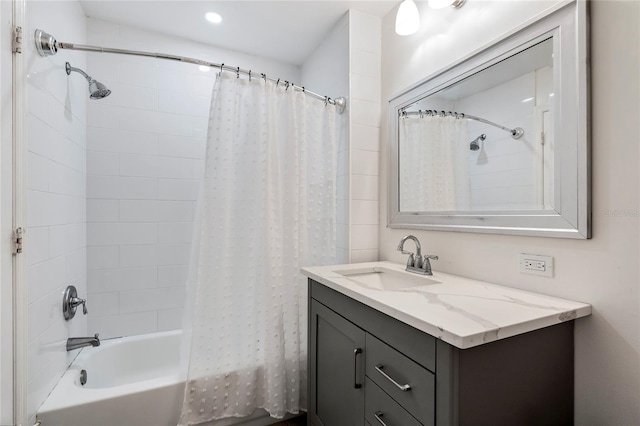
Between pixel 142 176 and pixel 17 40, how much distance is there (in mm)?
1119

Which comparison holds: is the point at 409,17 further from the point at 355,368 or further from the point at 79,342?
the point at 79,342

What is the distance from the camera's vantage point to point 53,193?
1440 millimetres

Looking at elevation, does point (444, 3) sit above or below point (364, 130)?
above

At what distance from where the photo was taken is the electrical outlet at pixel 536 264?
3.42 feet

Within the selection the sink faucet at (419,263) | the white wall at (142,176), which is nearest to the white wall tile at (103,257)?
the white wall at (142,176)

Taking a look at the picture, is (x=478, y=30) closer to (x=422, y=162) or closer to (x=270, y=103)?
(x=422, y=162)

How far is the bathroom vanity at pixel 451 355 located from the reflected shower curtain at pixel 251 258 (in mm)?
445

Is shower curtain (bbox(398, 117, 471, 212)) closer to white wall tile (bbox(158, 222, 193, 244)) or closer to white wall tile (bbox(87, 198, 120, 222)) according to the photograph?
white wall tile (bbox(158, 222, 193, 244))

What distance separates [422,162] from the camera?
1.62 m

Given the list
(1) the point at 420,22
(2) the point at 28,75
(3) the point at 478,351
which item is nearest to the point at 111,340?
(2) the point at 28,75

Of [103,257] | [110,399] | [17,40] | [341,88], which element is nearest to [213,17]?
[341,88]

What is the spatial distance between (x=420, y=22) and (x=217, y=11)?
126 centimetres

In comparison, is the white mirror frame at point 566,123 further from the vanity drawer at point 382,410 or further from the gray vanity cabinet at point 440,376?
the vanity drawer at point 382,410

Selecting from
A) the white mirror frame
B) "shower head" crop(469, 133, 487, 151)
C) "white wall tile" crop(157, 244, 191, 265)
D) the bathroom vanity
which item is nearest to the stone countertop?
the bathroom vanity
